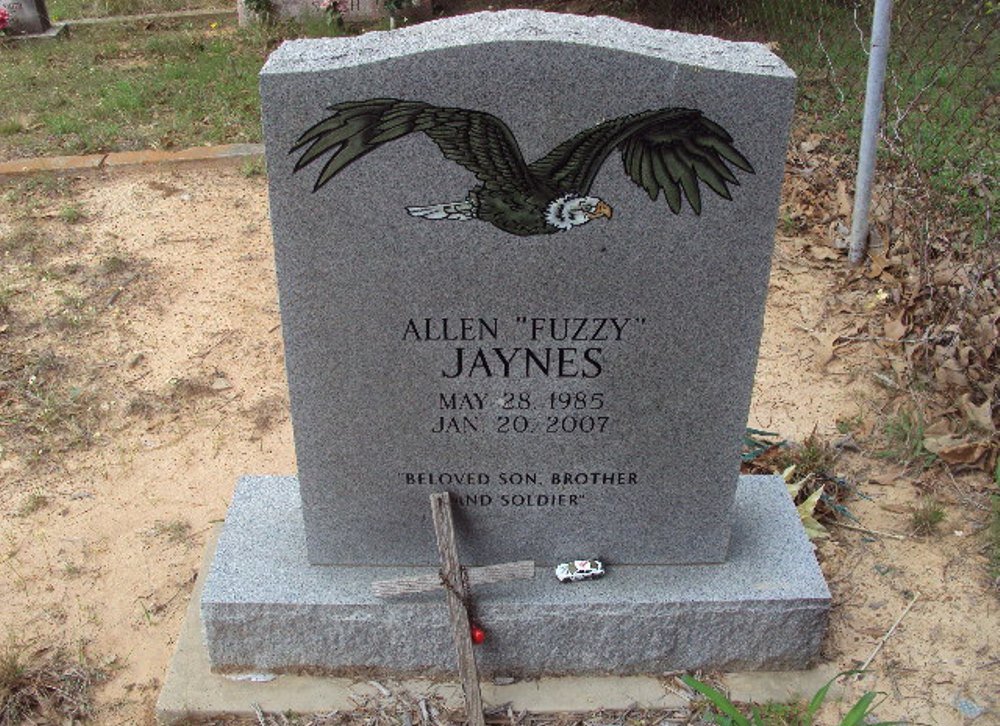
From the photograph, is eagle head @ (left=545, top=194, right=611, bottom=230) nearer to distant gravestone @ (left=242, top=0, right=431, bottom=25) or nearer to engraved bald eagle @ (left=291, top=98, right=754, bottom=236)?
engraved bald eagle @ (left=291, top=98, right=754, bottom=236)

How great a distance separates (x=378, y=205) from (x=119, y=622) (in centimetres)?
161

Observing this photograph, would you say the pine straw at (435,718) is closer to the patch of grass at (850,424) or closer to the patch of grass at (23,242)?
the patch of grass at (850,424)

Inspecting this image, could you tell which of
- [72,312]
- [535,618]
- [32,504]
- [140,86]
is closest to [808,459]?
[535,618]

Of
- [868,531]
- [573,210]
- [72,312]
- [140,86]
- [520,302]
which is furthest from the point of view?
[140,86]

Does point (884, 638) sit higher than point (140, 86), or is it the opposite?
point (140, 86)

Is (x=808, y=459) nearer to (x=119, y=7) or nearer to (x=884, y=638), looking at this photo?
(x=884, y=638)

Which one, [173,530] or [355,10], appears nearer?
[173,530]

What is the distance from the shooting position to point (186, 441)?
3.78 metres

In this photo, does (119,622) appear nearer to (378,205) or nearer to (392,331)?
(392,331)

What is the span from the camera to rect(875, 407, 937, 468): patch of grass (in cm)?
358

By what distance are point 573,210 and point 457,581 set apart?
3.37 ft

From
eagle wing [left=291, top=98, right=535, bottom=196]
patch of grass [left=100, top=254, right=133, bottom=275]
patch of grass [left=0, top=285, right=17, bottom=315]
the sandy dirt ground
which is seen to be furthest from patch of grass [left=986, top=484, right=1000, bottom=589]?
patch of grass [left=0, top=285, right=17, bottom=315]

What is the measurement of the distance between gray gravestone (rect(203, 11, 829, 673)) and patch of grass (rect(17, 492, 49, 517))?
89 centimetres

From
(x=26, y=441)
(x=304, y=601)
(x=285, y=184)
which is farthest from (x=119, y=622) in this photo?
(x=285, y=184)
